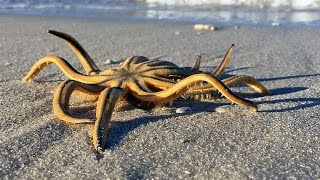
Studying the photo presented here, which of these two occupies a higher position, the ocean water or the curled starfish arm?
the curled starfish arm

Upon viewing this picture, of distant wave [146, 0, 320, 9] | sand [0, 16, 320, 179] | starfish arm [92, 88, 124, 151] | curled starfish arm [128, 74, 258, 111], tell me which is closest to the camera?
sand [0, 16, 320, 179]

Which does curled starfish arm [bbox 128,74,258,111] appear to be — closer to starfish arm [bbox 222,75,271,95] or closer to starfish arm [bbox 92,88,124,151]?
starfish arm [bbox 92,88,124,151]

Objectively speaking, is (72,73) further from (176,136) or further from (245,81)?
(245,81)

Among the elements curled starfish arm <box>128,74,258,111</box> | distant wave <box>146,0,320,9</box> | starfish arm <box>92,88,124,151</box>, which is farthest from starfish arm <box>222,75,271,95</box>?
distant wave <box>146,0,320,9</box>

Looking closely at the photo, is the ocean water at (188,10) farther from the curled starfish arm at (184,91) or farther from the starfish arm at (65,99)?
the starfish arm at (65,99)

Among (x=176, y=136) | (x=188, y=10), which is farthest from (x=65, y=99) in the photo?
(x=188, y=10)

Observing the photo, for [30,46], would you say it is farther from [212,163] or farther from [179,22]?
[212,163]
